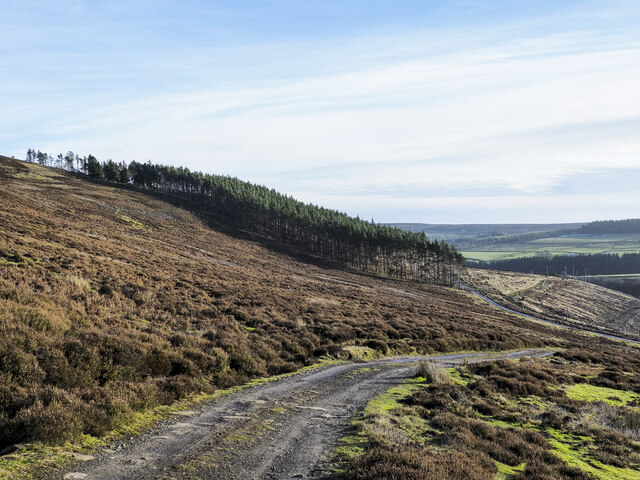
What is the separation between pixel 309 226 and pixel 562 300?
259ft

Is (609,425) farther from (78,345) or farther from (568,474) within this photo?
(78,345)

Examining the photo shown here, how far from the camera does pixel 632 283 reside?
172625 millimetres

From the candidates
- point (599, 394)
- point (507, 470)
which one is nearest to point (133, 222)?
point (599, 394)

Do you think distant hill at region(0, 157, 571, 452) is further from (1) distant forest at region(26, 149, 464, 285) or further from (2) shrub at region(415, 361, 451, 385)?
(1) distant forest at region(26, 149, 464, 285)

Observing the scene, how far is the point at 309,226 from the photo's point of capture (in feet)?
398

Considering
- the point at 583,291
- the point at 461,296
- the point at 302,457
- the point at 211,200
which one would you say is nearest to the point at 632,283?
the point at 583,291

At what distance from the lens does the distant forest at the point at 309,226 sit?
109250 millimetres

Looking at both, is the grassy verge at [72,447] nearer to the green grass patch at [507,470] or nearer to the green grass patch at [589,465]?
the green grass patch at [507,470]

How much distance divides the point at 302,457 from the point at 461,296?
272 ft

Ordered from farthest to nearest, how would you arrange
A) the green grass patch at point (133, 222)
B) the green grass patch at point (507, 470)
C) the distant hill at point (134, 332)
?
1. the green grass patch at point (133, 222)
2. the distant hill at point (134, 332)
3. the green grass patch at point (507, 470)

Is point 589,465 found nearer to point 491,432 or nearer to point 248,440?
point 491,432

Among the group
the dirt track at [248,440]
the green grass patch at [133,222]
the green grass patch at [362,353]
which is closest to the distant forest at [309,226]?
the green grass patch at [133,222]

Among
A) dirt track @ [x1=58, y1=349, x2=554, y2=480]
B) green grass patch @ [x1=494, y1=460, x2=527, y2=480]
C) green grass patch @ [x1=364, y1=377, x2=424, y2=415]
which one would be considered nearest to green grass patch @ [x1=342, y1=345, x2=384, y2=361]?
green grass patch @ [x1=364, y1=377, x2=424, y2=415]

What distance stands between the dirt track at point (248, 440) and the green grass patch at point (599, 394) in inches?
465
